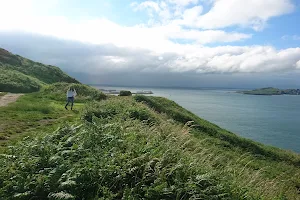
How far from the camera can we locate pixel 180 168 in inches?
307

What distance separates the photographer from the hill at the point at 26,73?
46.7m

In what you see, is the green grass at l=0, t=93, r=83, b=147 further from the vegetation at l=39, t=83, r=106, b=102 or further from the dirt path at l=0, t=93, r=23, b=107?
the vegetation at l=39, t=83, r=106, b=102

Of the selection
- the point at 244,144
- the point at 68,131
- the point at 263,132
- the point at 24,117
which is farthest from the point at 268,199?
the point at 263,132

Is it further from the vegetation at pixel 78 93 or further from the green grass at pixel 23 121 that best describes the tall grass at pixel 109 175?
the vegetation at pixel 78 93

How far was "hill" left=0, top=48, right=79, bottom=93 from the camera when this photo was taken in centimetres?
4667

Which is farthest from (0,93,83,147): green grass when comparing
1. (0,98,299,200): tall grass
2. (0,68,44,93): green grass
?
(0,68,44,93): green grass

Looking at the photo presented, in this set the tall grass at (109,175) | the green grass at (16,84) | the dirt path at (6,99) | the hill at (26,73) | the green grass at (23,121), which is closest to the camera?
the tall grass at (109,175)

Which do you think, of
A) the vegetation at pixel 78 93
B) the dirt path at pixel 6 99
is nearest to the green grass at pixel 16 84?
the vegetation at pixel 78 93

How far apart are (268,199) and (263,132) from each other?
2218 inches

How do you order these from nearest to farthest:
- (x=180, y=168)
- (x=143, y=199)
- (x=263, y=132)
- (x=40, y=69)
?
(x=143, y=199) < (x=180, y=168) < (x=263, y=132) < (x=40, y=69)

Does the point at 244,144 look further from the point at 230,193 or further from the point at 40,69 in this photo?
the point at 40,69

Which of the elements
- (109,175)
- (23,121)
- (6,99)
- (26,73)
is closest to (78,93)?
(6,99)

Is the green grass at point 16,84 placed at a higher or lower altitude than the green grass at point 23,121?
higher

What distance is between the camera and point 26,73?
61.9 meters
